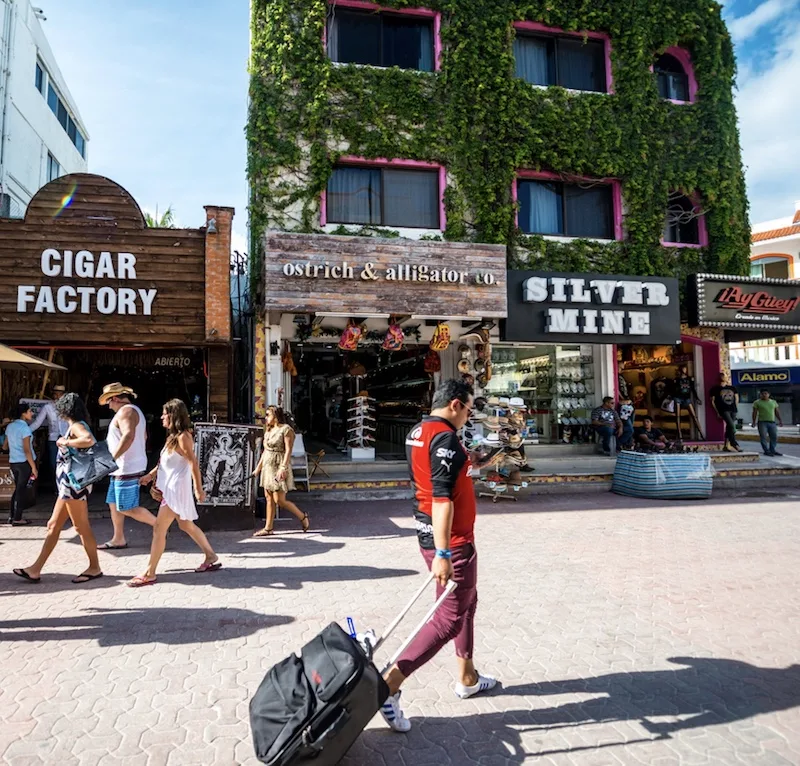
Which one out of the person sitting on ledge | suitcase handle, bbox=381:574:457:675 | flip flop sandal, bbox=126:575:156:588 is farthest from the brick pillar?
the person sitting on ledge

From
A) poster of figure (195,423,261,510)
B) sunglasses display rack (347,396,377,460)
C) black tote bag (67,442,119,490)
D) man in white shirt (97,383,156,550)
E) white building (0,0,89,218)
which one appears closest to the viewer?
black tote bag (67,442,119,490)

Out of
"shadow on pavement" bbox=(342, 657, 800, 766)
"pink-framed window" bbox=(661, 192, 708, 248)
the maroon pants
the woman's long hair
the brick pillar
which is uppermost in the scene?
"pink-framed window" bbox=(661, 192, 708, 248)

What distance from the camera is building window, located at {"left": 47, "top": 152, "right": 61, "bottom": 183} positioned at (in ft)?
72.1

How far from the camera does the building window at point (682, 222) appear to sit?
51.2ft

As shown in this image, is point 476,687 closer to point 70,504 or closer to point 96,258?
point 70,504

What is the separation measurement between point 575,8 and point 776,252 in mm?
21858

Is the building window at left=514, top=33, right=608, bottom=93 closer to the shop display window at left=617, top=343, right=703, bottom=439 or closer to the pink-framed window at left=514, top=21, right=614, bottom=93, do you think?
the pink-framed window at left=514, top=21, right=614, bottom=93

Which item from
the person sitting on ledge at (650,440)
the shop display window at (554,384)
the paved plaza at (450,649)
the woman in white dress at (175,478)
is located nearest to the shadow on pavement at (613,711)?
the paved plaza at (450,649)

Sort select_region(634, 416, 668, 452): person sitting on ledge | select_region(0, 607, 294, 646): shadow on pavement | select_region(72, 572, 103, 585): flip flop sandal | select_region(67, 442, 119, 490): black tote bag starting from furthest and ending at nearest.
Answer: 1. select_region(634, 416, 668, 452): person sitting on ledge
2. select_region(72, 572, 103, 585): flip flop sandal
3. select_region(67, 442, 119, 490): black tote bag
4. select_region(0, 607, 294, 646): shadow on pavement

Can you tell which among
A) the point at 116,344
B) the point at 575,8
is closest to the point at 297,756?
the point at 116,344

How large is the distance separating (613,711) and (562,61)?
16008mm

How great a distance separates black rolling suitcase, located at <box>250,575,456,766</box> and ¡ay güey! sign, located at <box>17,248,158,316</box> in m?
9.01

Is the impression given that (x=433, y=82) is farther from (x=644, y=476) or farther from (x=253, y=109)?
(x=644, y=476)

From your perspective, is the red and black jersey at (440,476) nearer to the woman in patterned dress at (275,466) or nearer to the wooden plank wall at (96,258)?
the woman in patterned dress at (275,466)
